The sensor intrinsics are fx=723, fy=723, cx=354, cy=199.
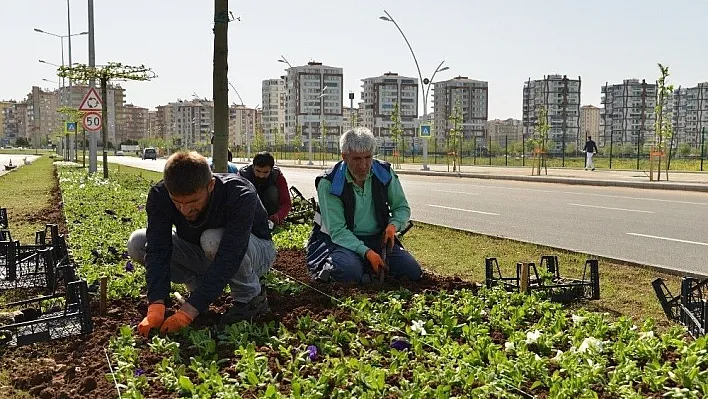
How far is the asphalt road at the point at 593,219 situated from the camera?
9305 mm

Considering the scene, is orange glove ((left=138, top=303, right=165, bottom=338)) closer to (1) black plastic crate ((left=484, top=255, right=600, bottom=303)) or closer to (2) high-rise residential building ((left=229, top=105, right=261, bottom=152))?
(1) black plastic crate ((left=484, top=255, right=600, bottom=303))

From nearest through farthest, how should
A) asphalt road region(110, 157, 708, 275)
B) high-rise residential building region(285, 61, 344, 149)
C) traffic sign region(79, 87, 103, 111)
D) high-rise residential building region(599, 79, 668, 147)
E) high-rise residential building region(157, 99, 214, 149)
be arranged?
asphalt road region(110, 157, 708, 275) < traffic sign region(79, 87, 103, 111) < high-rise residential building region(599, 79, 668, 147) < high-rise residential building region(285, 61, 344, 149) < high-rise residential building region(157, 99, 214, 149)

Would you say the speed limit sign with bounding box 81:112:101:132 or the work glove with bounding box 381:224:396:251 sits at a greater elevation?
the speed limit sign with bounding box 81:112:101:132

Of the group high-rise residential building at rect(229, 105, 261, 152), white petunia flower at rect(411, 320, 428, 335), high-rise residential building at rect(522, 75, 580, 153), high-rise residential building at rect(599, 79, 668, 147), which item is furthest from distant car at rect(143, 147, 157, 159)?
white petunia flower at rect(411, 320, 428, 335)

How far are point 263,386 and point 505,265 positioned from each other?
485 cm

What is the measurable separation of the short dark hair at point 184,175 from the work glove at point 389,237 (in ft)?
6.73

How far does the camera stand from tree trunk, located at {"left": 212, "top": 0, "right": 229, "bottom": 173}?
785 cm

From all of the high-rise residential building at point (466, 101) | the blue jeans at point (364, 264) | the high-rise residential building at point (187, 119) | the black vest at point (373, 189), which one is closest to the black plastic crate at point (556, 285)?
the blue jeans at point (364, 264)

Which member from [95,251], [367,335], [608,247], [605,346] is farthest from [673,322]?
[95,251]

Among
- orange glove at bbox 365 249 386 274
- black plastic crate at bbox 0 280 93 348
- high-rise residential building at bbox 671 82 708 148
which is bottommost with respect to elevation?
black plastic crate at bbox 0 280 93 348

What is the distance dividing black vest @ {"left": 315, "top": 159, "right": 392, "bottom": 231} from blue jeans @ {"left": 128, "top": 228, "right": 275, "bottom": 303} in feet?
→ 3.18

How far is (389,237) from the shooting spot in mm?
5891

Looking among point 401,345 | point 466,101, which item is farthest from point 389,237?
point 466,101

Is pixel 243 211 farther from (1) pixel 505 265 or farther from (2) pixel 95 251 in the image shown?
(1) pixel 505 265
